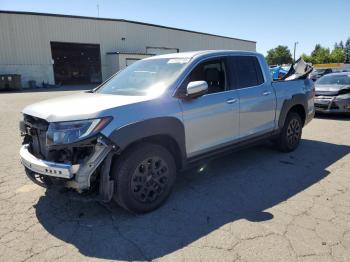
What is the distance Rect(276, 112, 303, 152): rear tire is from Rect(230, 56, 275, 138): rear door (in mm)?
554

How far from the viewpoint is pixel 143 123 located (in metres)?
3.54

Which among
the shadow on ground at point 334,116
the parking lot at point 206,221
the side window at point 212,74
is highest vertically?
the side window at point 212,74

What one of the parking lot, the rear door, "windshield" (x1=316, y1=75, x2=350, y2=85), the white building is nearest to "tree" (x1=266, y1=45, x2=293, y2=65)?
the white building

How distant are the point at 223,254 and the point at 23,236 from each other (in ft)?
6.76

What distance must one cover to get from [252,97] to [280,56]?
11885 centimetres

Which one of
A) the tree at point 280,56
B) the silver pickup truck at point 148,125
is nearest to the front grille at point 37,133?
the silver pickup truck at point 148,125

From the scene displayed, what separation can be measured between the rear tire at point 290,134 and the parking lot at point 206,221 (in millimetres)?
784

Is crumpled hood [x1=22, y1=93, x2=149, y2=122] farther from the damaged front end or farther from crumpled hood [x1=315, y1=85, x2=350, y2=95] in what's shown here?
crumpled hood [x1=315, y1=85, x2=350, y2=95]

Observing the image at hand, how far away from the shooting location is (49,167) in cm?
331

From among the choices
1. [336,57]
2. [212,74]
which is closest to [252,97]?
[212,74]

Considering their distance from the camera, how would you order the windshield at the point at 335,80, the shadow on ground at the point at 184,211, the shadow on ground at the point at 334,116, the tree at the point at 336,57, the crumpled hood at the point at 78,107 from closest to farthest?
the shadow on ground at the point at 184,211, the crumpled hood at the point at 78,107, the shadow on ground at the point at 334,116, the windshield at the point at 335,80, the tree at the point at 336,57

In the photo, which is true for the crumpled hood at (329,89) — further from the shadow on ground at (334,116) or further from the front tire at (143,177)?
the front tire at (143,177)

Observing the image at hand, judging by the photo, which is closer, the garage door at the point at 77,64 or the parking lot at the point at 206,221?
the parking lot at the point at 206,221

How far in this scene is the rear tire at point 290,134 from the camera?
237 inches
